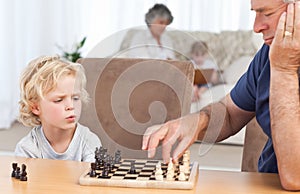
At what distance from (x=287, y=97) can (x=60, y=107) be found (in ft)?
2.80

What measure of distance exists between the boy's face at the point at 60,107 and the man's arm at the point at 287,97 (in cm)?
72

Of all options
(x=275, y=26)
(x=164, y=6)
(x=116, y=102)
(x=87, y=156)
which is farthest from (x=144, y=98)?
(x=164, y=6)

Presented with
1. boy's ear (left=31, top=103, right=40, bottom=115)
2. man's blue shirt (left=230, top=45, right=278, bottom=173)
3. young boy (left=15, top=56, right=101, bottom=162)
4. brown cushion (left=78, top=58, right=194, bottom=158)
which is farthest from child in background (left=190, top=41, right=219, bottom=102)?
boy's ear (left=31, top=103, right=40, bottom=115)

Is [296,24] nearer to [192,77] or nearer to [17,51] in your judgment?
[192,77]

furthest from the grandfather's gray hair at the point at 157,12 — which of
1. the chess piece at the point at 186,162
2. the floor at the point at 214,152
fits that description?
the chess piece at the point at 186,162

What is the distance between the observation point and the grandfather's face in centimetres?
167

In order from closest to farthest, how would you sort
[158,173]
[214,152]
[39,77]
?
[158,173], [39,77], [214,152]

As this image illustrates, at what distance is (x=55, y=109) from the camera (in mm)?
2213

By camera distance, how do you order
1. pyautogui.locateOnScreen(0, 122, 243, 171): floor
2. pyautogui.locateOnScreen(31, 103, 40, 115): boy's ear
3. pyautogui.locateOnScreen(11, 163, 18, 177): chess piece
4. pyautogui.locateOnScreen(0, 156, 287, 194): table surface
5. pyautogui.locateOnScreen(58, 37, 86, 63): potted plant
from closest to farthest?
pyautogui.locateOnScreen(0, 156, 287, 194): table surface → pyautogui.locateOnScreen(11, 163, 18, 177): chess piece → pyautogui.locateOnScreen(31, 103, 40, 115): boy's ear → pyautogui.locateOnScreen(0, 122, 243, 171): floor → pyautogui.locateOnScreen(58, 37, 86, 63): potted plant

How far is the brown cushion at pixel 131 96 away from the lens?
178 cm

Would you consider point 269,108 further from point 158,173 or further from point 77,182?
point 77,182

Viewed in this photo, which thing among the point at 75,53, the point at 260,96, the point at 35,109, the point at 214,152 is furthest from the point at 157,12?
the point at 260,96

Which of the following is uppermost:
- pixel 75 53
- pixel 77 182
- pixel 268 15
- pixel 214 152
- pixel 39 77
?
pixel 268 15

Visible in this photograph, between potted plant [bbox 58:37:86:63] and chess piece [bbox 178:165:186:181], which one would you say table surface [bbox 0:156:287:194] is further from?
potted plant [bbox 58:37:86:63]
